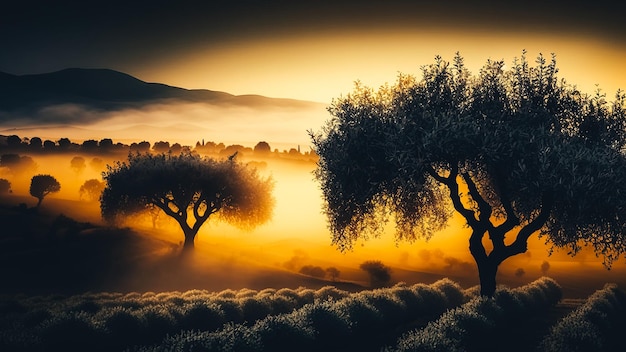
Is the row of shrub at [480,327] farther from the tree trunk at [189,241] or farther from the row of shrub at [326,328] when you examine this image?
the tree trunk at [189,241]

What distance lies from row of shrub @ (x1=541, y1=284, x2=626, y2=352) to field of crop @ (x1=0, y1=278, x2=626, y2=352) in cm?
8

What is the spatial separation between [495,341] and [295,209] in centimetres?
17137

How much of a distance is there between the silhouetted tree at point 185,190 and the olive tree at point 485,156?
40855mm

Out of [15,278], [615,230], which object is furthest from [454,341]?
[15,278]

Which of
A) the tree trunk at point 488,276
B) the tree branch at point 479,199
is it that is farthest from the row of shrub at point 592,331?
the tree branch at point 479,199

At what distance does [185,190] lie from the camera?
6975 cm

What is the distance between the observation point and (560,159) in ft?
83.3

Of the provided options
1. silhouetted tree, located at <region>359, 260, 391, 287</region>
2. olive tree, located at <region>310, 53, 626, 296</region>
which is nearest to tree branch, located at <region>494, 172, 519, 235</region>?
olive tree, located at <region>310, 53, 626, 296</region>

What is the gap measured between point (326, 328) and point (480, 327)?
271 inches

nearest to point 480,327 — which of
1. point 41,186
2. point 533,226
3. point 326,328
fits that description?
point 326,328

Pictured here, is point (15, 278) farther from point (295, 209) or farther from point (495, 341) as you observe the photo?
point (295, 209)

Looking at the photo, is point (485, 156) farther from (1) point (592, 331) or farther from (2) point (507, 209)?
(1) point (592, 331)

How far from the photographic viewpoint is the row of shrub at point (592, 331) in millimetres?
21688

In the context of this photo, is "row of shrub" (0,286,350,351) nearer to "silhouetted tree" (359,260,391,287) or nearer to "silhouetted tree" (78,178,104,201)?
"silhouetted tree" (359,260,391,287)
